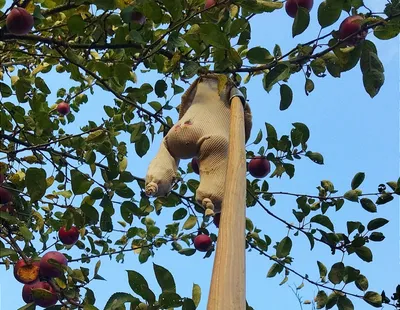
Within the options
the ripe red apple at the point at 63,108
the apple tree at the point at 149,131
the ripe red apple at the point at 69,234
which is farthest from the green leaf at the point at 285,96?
the ripe red apple at the point at 63,108

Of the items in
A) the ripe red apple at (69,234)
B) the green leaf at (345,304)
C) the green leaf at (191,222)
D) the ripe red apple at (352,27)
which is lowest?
the green leaf at (345,304)

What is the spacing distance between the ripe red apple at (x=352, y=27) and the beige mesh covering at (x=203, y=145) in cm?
31

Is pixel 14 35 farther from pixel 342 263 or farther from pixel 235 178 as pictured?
pixel 342 263

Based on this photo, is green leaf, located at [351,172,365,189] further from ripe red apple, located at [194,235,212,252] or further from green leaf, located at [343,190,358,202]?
ripe red apple, located at [194,235,212,252]

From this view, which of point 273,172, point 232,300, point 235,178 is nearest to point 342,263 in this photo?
point 273,172

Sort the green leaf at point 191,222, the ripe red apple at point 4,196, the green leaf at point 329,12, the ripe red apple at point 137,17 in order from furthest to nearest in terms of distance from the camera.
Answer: the green leaf at point 191,222
the ripe red apple at point 4,196
the ripe red apple at point 137,17
the green leaf at point 329,12

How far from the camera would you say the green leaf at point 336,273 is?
1658mm


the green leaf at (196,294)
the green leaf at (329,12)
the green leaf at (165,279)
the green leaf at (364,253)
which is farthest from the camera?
the green leaf at (364,253)

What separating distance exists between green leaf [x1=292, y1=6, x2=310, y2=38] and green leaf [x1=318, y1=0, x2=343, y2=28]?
5cm

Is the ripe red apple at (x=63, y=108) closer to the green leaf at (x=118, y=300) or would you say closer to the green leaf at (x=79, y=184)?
the green leaf at (x=79, y=184)

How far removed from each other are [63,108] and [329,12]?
1.57 m

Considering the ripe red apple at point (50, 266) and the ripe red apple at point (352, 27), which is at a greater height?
the ripe red apple at point (352, 27)

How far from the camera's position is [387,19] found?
4.23ft

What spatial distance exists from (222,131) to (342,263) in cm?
76
